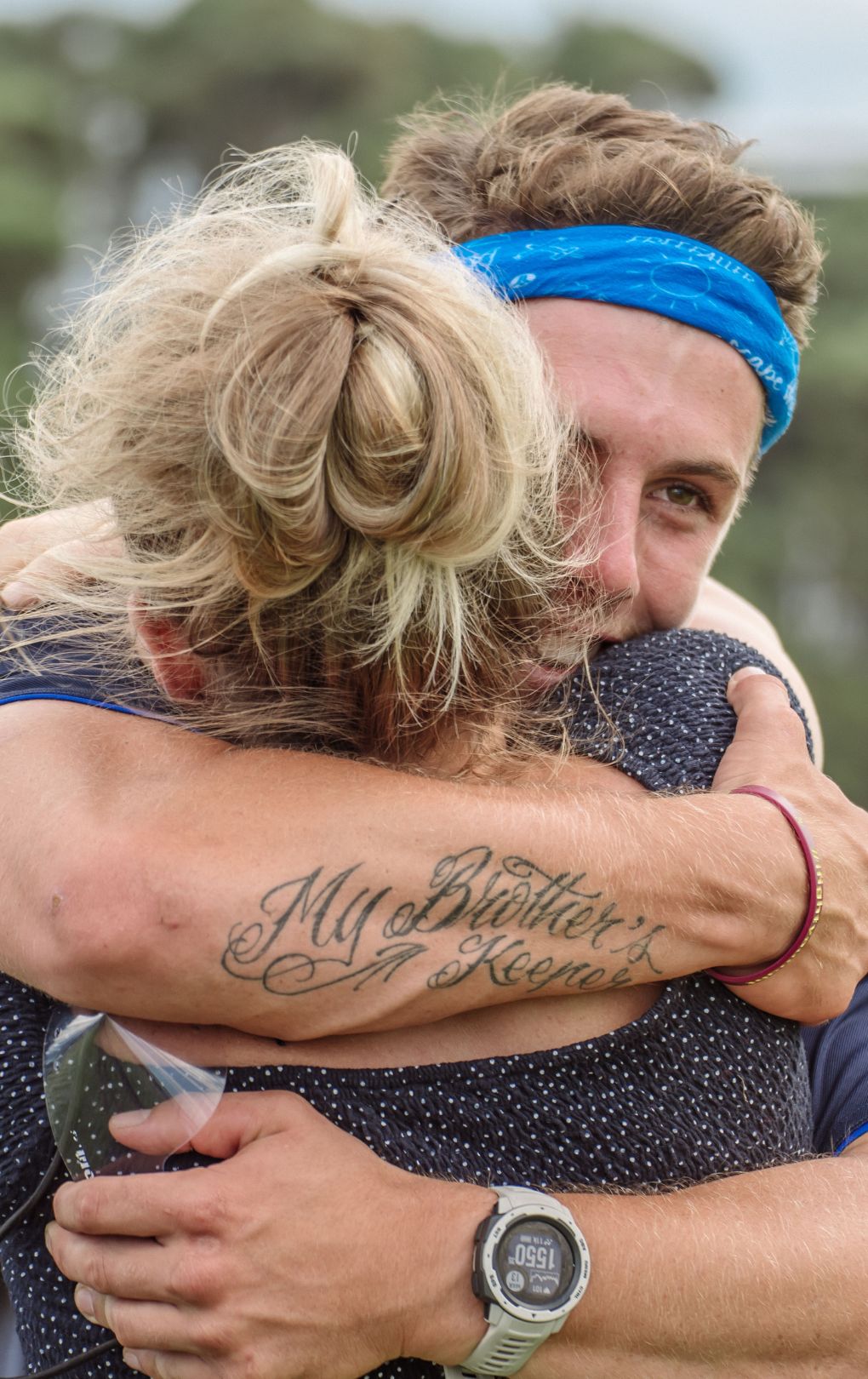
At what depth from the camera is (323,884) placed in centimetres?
167

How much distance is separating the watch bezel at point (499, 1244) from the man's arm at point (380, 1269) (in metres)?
0.02

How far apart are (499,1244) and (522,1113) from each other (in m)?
0.17

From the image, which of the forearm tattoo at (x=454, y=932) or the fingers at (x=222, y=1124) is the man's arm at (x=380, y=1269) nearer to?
the fingers at (x=222, y=1124)

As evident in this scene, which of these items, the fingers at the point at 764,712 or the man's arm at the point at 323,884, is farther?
the fingers at the point at 764,712

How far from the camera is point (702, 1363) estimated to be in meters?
1.80

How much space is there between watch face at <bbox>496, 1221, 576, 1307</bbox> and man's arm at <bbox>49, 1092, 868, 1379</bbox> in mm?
46

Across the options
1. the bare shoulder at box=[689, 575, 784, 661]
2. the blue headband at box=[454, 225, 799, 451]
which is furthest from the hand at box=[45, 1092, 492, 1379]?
the bare shoulder at box=[689, 575, 784, 661]

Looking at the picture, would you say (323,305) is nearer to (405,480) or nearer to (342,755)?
(405,480)

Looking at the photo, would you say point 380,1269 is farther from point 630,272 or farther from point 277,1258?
point 630,272

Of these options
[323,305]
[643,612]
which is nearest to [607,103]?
[643,612]

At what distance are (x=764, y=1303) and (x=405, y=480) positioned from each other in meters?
1.15

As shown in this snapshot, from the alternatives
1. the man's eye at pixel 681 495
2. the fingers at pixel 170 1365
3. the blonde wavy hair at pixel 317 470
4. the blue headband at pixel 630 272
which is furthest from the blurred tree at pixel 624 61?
the fingers at pixel 170 1365

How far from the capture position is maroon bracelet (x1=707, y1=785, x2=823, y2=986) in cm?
190

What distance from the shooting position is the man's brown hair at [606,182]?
268 cm
